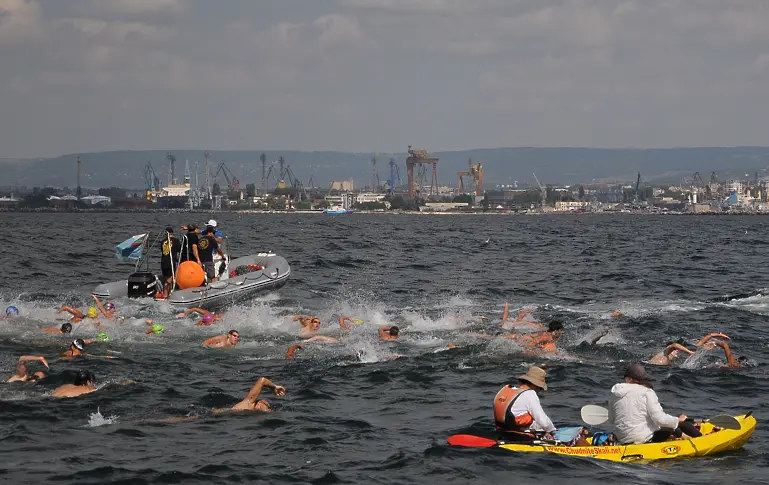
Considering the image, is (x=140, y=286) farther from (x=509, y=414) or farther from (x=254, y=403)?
(x=509, y=414)

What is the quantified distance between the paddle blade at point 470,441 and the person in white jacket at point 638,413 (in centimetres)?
162

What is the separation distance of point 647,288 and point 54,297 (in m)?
20.1

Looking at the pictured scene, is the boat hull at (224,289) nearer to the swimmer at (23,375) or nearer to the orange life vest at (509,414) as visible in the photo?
the swimmer at (23,375)

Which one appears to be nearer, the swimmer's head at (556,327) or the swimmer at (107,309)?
the swimmer's head at (556,327)

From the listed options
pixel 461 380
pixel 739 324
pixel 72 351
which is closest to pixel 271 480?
pixel 461 380

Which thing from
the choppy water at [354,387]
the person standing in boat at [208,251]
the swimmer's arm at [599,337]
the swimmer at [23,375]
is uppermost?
the person standing in boat at [208,251]

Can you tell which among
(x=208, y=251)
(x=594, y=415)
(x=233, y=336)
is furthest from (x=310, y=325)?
(x=594, y=415)

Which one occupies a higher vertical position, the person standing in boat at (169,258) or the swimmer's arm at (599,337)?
the person standing in boat at (169,258)

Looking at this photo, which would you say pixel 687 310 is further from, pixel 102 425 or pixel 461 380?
pixel 102 425

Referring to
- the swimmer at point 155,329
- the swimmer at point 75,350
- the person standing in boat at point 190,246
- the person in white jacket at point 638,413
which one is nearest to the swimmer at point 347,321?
the swimmer at point 155,329

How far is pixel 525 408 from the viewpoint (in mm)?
13031

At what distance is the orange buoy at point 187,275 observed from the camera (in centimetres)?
2611

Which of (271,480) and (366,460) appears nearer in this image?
(271,480)

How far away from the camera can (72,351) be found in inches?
758
